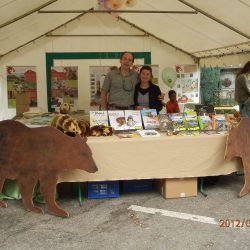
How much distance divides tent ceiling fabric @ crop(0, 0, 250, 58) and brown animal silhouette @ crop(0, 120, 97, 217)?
259 cm

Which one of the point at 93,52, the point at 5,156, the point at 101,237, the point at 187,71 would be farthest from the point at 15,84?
the point at 101,237

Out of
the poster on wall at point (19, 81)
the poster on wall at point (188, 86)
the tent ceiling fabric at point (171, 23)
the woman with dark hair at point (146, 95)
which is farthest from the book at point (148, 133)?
the poster on wall at point (19, 81)

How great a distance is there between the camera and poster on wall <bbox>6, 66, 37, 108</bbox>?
8.20m

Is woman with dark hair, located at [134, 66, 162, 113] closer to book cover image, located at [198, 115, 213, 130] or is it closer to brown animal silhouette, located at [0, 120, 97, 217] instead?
book cover image, located at [198, 115, 213, 130]

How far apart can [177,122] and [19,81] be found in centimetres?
587

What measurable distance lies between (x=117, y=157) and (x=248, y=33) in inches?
137

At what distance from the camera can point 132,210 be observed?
9.37ft

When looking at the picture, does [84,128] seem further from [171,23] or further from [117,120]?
[171,23]

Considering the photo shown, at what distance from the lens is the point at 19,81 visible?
27.0 ft

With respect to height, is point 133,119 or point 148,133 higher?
point 133,119

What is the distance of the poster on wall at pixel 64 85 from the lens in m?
8.28

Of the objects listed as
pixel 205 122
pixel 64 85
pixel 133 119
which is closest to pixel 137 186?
pixel 133 119

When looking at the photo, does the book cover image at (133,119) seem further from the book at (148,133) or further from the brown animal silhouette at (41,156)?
the brown animal silhouette at (41,156)

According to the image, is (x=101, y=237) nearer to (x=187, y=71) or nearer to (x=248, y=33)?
(x=248, y=33)
